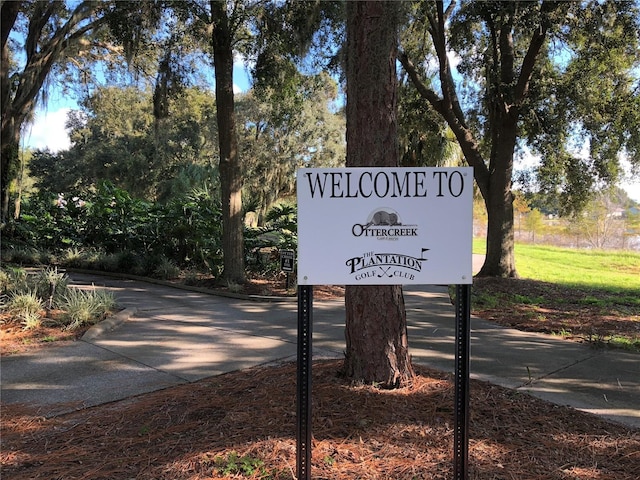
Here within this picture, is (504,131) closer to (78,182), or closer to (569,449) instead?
(569,449)

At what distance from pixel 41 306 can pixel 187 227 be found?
6.35 m

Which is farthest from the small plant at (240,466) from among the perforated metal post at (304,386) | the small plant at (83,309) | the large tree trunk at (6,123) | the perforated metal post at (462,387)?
the large tree trunk at (6,123)

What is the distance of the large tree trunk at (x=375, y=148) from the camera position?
393 centimetres

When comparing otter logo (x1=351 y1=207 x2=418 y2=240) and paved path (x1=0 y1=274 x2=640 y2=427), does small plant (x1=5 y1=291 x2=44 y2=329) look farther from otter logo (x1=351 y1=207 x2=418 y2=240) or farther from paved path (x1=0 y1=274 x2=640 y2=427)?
otter logo (x1=351 y1=207 x2=418 y2=240)

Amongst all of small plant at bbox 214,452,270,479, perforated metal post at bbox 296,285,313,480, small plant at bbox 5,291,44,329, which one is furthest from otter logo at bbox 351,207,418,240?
small plant at bbox 5,291,44,329

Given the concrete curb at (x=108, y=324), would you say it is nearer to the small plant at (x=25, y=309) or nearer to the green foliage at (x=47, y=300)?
the green foliage at (x=47, y=300)

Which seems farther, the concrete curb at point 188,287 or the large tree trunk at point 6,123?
the large tree trunk at point 6,123

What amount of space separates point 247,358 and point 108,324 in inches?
97.4

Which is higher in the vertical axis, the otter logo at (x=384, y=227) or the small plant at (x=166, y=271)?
the otter logo at (x=384, y=227)

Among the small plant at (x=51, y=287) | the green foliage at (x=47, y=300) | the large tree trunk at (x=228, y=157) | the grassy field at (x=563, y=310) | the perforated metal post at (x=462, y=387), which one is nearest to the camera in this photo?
the perforated metal post at (x=462, y=387)

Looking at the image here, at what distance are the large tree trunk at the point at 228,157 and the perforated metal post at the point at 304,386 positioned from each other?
28.5 feet

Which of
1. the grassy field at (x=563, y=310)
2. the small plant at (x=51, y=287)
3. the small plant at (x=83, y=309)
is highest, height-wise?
the small plant at (x=51, y=287)

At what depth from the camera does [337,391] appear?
3875mm

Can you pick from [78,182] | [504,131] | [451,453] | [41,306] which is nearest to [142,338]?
[41,306]
